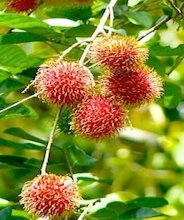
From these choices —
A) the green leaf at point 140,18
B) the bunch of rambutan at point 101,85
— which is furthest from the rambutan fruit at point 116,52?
the green leaf at point 140,18

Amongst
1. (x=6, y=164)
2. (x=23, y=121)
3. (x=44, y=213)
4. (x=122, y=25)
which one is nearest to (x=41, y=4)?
(x=122, y=25)

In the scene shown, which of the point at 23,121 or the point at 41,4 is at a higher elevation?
the point at 23,121

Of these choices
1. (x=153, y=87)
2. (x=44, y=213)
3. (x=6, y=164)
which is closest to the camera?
(x=44, y=213)

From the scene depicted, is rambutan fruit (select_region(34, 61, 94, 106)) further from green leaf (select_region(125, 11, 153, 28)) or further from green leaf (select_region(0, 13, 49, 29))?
green leaf (select_region(125, 11, 153, 28))

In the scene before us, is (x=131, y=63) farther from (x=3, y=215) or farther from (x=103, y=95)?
(x=3, y=215)

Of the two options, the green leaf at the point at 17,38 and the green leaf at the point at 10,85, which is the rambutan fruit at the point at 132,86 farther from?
the green leaf at the point at 10,85

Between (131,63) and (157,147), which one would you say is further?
(157,147)

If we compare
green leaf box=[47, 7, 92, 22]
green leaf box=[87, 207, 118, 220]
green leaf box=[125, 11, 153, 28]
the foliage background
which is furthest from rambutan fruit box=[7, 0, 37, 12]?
green leaf box=[87, 207, 118, 220]
